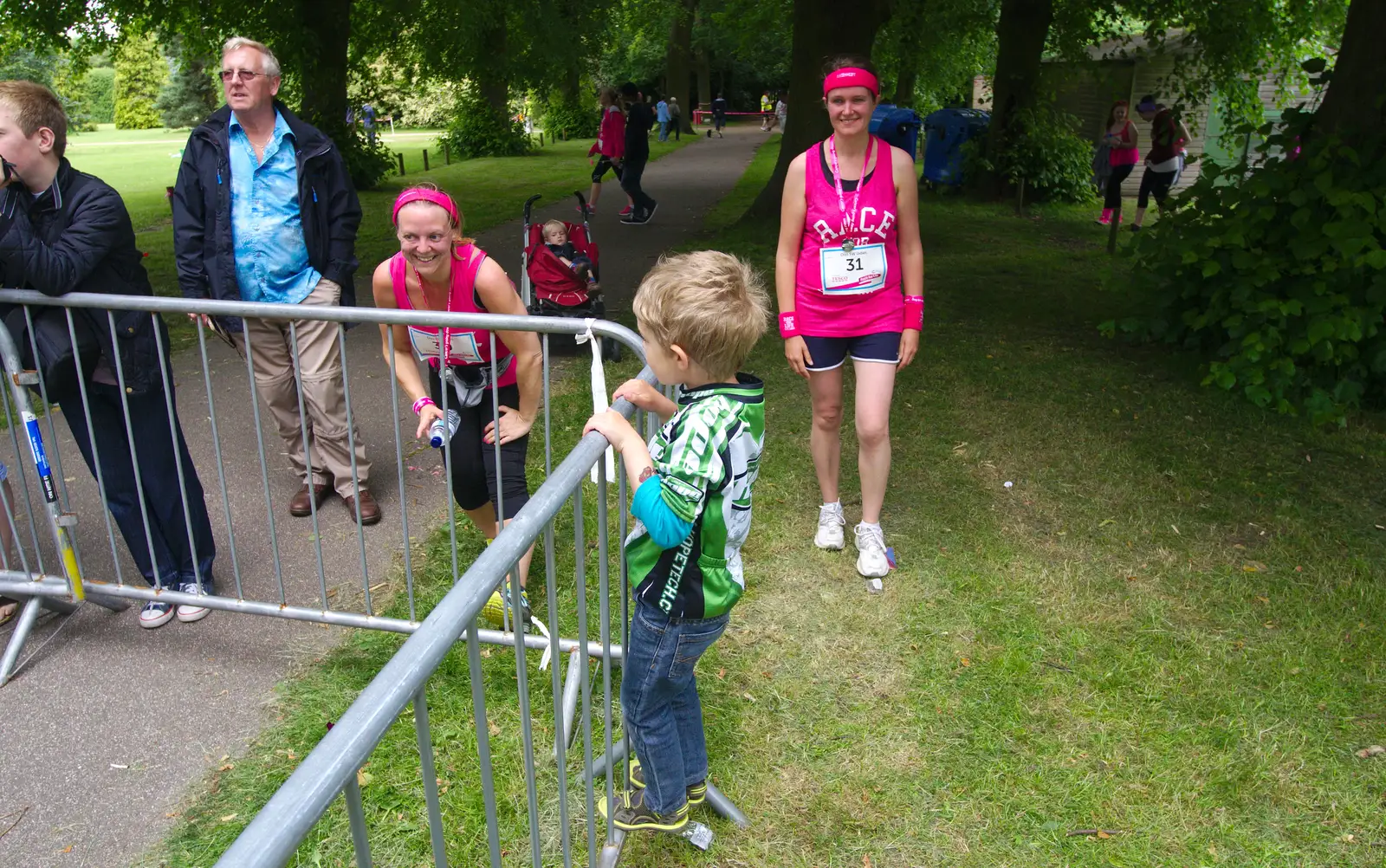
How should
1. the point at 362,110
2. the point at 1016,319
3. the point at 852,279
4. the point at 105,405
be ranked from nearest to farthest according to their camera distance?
the point at 105,405, the point at 852,279, the point at 1016,319, the point at 362,110

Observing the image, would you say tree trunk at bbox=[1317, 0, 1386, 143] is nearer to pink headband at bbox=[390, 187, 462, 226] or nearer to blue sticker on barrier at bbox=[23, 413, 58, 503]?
pink headband at bbox=[390, 187, 462, 226]

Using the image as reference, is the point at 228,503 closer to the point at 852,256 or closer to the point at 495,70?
the point at 852,256

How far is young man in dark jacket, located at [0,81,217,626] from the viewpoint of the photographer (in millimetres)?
3279

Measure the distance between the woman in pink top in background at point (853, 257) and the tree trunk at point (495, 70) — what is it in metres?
18.0

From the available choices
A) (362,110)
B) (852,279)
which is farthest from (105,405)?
(362,110)

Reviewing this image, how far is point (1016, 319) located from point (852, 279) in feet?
18.1

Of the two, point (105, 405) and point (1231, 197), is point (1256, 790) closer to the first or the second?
point (105, 405)

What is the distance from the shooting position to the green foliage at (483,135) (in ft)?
90.4

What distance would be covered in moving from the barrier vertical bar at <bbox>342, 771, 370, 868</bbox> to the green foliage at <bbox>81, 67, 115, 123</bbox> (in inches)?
3017

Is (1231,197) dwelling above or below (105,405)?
above

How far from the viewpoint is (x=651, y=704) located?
2498 millimetres

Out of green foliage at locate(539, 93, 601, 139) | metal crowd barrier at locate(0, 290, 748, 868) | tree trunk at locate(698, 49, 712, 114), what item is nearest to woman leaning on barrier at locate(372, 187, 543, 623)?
metal crowd barrier at locate(0, 290, 748, 868)

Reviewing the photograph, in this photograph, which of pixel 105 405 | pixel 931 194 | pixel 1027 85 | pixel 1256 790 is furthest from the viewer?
pixel 931 194

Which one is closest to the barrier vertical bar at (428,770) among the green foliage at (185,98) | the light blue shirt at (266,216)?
the light blue shirt at (266,216)
